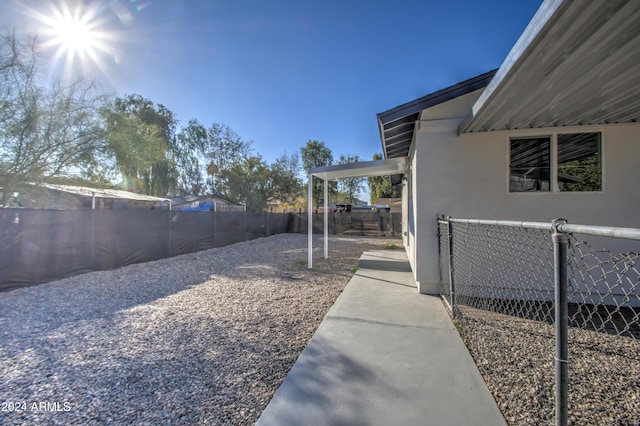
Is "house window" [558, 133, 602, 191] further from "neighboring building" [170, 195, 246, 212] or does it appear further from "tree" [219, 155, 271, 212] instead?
"tree" [219, 155, 271, 212]

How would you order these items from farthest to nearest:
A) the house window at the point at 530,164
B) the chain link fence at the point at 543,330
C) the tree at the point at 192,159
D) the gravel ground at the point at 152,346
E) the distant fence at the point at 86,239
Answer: the tree at the point at 192,159 < the distant fence at the point at 86,239 < the house window at the point at 530,164 < the gravel ground at the point at 152,346 < the chain link fence at the point at 543,330

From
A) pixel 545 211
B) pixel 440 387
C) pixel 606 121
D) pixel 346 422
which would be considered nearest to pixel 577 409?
pixel 440 387

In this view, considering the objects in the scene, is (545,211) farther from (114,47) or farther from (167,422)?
(114,47)

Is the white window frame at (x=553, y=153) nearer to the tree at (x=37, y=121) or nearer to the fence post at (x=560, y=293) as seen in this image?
the fence post at (x=560, y=293)

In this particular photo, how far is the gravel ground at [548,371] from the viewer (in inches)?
71.6

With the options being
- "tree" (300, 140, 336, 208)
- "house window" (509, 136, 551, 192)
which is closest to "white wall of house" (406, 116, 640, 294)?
"house window" (509, 136, 551, 192)

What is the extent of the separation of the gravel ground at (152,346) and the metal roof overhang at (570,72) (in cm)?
324

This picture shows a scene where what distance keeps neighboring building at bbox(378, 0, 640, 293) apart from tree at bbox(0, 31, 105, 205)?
8.51 metres

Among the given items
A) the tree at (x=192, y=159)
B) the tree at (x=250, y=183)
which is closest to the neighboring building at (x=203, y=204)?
the tree at (x=250, y=183)

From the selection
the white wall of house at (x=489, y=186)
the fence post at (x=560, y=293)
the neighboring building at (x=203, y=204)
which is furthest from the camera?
the neighboring building at (x=203, y=204)

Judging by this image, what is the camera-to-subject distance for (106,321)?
348cm

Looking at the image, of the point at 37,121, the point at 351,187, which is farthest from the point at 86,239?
the point at 351,187

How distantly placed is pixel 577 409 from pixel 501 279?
8.16ft

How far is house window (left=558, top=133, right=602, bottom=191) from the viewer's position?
12.8 feet
